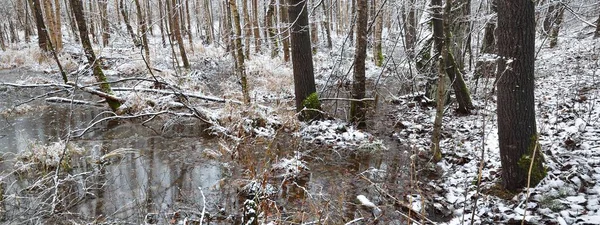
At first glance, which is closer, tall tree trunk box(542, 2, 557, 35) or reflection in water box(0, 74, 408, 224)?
reflection in water box(0, 74, 408, 224)

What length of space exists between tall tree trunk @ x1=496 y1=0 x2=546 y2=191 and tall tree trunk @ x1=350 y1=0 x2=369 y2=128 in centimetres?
294

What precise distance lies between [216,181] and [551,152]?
14.9 ft

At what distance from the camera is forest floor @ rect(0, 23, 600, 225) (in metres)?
3.91

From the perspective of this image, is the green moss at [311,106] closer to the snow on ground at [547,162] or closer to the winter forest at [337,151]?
the winter forest at [337,151]

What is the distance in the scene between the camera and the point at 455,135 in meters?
6.67

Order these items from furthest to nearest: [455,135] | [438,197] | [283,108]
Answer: [283,108] < [455,135] < [438,197]

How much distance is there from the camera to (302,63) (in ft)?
25.0

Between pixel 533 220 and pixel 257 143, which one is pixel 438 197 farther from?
pixel 257 143

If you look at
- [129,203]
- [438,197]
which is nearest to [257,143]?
[129,203]

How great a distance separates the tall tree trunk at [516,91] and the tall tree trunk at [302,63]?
3850 mm

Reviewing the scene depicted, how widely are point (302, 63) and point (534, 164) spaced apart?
458cm

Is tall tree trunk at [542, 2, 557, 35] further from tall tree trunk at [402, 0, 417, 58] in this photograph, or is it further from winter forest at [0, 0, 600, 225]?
tall tree trunk at [402, 0, 417, 58]

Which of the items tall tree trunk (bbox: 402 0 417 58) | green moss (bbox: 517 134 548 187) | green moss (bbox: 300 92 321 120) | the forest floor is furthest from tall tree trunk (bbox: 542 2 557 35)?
green moss (bbox: 300 92 321 120)

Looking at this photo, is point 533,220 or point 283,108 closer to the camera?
point 533,220
